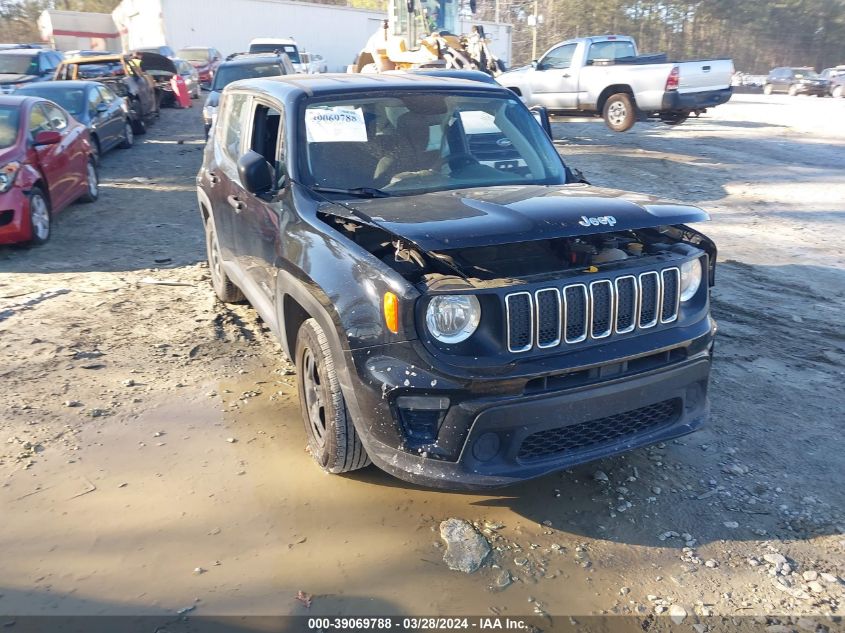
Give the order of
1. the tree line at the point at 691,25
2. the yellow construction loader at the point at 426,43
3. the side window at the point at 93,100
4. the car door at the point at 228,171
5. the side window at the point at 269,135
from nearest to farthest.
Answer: the side window at the point at 269,135
the car door at the point at 228,171
the side window at the point at 93,100
the yellow construction loader at the point at 426,43
the tree line at the point at 691,25

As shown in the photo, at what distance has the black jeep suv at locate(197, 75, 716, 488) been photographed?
9.63 feet

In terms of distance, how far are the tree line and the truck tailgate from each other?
37.2 m

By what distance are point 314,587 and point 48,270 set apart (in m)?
5.48

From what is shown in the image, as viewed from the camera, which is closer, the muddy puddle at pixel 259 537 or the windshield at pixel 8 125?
the muddy puddle at pixel 259 537

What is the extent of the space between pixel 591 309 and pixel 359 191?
1.50 meters

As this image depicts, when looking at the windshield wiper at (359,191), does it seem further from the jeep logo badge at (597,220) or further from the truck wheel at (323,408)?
the jeep logo badge at (597,220)

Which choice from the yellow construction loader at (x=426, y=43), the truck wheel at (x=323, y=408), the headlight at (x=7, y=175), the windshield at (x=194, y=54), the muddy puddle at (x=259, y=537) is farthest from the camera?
the windshield at (x=194, y=54)

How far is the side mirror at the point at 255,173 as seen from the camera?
4.00 m

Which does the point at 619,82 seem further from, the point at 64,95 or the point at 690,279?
the point at 690,279

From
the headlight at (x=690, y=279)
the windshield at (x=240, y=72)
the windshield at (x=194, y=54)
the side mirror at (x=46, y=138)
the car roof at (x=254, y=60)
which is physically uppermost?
the windshield at (x=194, y=54)

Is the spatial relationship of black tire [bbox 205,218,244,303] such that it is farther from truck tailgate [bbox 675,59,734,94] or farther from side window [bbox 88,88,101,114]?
truck tailgate [bbox 675,59,734,94]

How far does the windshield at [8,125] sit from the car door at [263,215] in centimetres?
440

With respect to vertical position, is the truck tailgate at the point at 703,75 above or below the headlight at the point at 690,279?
above

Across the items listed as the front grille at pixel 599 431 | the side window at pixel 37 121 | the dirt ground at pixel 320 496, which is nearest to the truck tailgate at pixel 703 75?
the dirt ground at pixel 320 496
